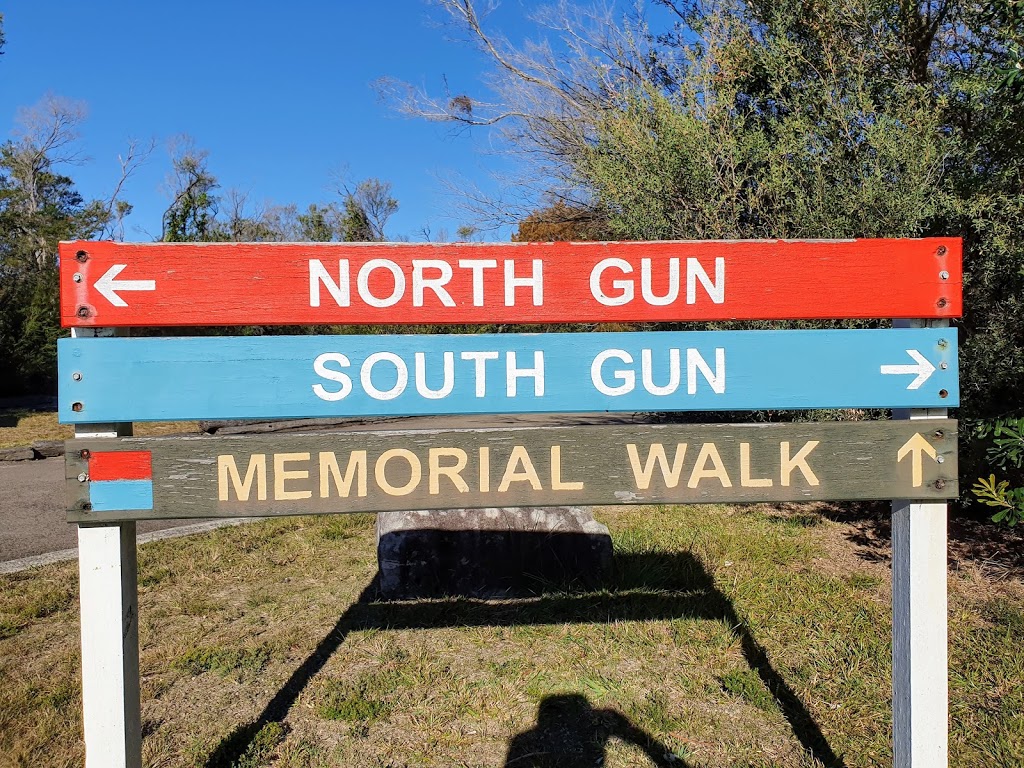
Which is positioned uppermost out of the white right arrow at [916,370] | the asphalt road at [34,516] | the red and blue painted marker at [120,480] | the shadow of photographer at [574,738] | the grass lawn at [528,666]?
the white right arrow at [916,370]

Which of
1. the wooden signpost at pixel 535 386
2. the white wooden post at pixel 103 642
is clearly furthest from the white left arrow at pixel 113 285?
the white wooden post at pixel 103 642

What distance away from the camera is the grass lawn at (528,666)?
8.77 feet

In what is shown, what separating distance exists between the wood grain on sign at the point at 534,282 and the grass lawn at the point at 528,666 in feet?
5.79

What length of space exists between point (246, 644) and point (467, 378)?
2.52 metres

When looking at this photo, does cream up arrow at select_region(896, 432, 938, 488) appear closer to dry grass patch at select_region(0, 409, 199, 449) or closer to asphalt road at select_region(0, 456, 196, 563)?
asphalt road at select_region(0, 456, 196, 563)

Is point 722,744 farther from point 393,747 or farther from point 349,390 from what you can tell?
point 349,390

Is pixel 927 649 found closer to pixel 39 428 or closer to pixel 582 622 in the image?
pixel 582 622

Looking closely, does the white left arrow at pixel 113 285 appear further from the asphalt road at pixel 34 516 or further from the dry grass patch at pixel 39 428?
the dry grass patch at pixel 39 428

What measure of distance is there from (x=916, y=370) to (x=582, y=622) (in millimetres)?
2417

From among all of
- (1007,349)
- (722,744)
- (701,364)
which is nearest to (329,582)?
(722,744)

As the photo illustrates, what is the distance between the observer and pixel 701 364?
2041mm

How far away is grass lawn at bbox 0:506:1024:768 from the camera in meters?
2.67

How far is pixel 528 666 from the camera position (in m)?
3.33

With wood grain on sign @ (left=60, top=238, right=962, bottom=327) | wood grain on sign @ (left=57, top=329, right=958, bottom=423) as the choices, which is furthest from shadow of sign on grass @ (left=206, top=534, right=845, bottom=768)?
wood grain on sign @ (left=60, top=238, right=962, bottom=327)
